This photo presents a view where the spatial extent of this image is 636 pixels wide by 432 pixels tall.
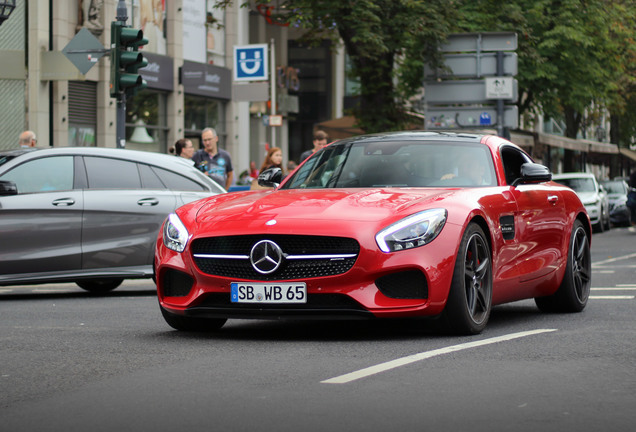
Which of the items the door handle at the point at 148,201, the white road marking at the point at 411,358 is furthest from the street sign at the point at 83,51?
the white road marking at the point at 411,358

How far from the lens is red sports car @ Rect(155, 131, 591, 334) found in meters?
7.84

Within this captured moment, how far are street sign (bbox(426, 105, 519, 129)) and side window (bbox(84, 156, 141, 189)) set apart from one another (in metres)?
16.9

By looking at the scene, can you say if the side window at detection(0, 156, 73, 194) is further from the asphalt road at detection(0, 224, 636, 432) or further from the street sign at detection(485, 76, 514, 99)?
the street sign at detection(485, 76, 514, 99)

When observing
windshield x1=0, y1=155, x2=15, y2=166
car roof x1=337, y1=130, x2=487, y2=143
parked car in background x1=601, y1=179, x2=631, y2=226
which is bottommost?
parked car in background x1=601, y1=179, x2=631, y2=226

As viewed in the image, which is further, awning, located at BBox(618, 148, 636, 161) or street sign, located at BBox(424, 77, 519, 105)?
awning, located at BBox(618, 148, 636, 161)

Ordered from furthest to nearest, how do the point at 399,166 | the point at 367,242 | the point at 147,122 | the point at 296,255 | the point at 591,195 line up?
the point at 147,122
the point at 591,195
the point at 399,166
the point at 296,255
the point at 367,242

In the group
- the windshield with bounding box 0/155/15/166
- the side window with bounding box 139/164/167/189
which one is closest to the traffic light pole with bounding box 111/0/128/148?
the side window with bounding box 139/164/167/189

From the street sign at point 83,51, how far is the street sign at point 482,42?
37.0 feet

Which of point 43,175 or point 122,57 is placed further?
point 122,57

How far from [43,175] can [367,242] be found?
5.64m

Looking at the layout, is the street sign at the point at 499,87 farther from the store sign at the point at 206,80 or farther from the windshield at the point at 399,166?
the windshield at the point at 399,166

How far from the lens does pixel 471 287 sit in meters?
8.30

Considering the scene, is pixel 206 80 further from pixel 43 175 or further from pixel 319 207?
pixel 319 207

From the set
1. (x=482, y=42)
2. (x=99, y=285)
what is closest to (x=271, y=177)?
(x=99, y=285)
